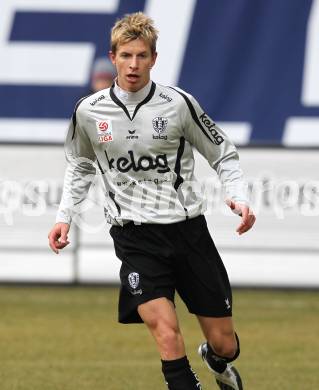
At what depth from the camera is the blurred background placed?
14203 mm

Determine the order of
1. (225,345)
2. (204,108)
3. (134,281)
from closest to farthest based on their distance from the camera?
(134,281) < (225,345) < (204,108)

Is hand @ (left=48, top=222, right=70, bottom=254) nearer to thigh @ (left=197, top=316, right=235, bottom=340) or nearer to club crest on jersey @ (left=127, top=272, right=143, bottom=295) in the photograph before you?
club crest on jersey @ (left=127, top=272, right=143, bottom=295)

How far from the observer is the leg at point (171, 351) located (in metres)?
6.86

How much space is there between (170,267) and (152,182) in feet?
1.58

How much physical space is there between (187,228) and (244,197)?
40cm

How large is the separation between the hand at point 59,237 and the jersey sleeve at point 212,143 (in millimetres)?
836

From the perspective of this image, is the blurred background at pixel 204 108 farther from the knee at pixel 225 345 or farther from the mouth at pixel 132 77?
the mouth at pixel 132 77

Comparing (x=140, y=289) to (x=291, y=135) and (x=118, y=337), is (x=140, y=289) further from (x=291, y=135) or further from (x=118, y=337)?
(x=291, y=135)

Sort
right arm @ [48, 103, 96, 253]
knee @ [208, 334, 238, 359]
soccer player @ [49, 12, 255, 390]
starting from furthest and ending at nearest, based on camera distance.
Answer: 1. knee @ [208, 334, 238, 359]
2. right arm @ [48, 103, 96, 253]
3. soccer player @ [49, 12, 255, 390]

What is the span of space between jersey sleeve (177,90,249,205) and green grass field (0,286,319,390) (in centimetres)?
207

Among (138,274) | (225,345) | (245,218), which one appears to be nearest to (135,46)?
(245,218)

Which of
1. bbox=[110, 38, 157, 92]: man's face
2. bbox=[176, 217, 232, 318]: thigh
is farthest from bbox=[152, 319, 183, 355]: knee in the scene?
bbox=[110, 38, 157, 92]: man's face

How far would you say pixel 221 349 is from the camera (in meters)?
7.61

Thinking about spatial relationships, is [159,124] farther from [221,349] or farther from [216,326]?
[221,349]
